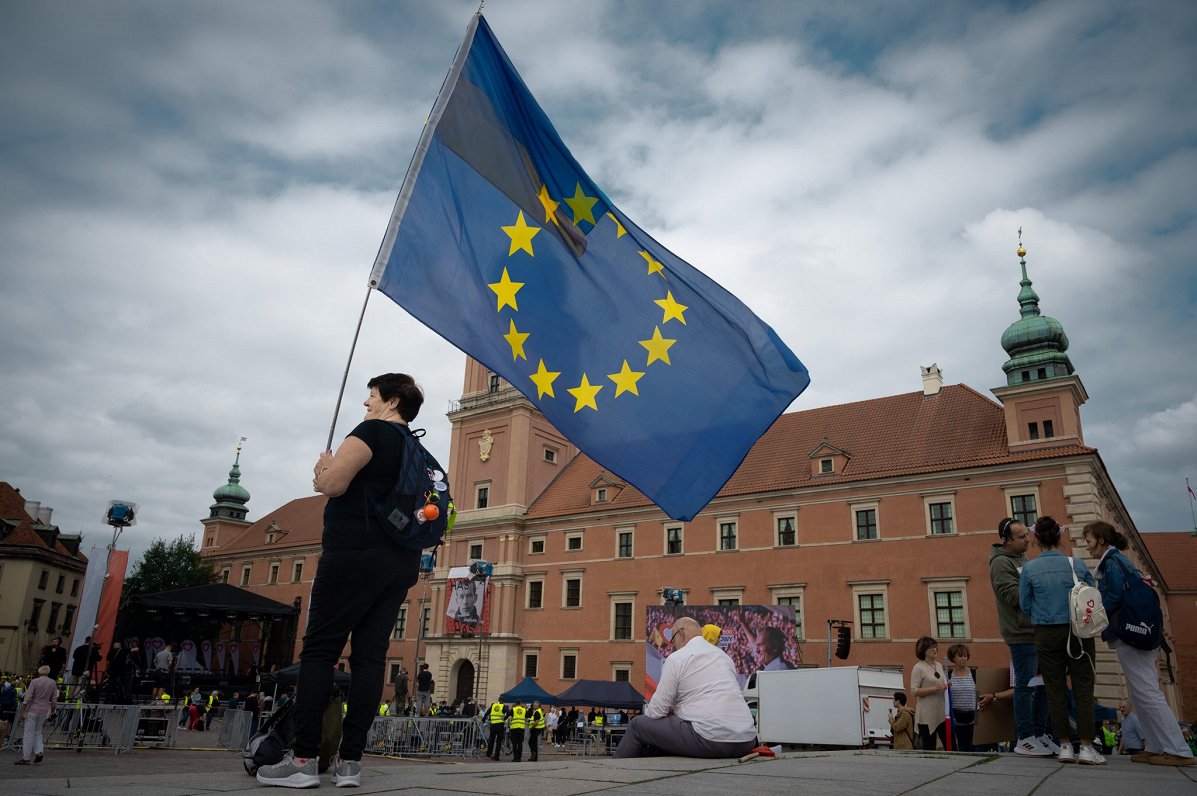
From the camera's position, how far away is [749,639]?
84.4 feet

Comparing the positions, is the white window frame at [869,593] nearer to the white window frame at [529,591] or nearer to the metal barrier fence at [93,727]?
the white window frame at [529,591]

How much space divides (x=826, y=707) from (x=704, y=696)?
11333 millimetres

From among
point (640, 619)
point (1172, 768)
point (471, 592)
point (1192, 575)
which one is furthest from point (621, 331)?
Answer: point (1192, 575)

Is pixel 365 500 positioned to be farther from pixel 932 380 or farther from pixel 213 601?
pixel 932 380

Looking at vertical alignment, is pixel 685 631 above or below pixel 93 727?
above

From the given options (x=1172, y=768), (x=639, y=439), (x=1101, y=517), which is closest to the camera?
(x=1172, y=768)

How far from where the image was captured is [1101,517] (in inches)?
1193

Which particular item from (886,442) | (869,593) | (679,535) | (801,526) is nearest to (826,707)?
(869,593)

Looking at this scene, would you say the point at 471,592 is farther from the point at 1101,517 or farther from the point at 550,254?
the point at 550,254

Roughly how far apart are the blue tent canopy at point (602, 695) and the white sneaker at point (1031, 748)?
71.3 feet

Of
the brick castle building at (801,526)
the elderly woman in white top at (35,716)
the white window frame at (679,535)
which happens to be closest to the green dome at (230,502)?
the brick castle building at (801,526)

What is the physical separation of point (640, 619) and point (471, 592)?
10.3 meters

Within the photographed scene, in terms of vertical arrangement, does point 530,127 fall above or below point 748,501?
below

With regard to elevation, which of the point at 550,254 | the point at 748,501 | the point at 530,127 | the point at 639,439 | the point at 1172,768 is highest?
the point at 748,501
